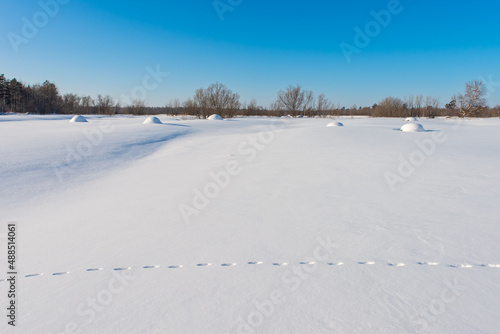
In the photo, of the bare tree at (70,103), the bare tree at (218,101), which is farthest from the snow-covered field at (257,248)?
the bare tree at (70,103)

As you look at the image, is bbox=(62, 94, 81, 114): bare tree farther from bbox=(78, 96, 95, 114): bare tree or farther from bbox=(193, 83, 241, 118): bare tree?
bbox=(193, 83, 241, 118): bare tree

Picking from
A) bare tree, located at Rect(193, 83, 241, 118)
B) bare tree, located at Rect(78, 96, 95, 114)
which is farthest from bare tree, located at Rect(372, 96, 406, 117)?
bare tree, located at Rect(78, 96, 95, 114)

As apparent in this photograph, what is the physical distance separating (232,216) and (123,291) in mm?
1487

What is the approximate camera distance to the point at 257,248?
234 centimetres

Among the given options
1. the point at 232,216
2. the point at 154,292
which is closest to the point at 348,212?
the point at 232,216

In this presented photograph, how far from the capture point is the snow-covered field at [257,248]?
1543mm

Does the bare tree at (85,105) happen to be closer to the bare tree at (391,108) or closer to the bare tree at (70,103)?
the bare tree at (70,103)

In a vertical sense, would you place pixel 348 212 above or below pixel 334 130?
below

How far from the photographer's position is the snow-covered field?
60.7 inches

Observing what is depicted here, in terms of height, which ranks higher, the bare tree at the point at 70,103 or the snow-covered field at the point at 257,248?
the bare tree at the point at 70,103

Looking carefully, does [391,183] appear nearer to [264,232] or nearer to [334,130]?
[264,232]

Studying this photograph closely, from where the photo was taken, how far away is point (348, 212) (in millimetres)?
3119

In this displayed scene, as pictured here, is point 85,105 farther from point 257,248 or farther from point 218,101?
point 257,248

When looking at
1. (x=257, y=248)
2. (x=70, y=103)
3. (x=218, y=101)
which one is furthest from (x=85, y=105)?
(x=257, y=248)
